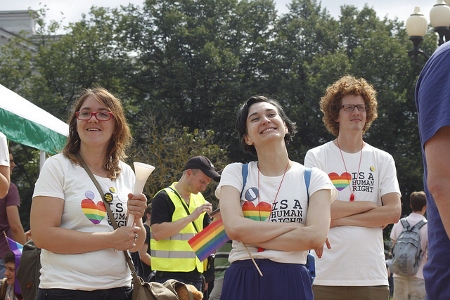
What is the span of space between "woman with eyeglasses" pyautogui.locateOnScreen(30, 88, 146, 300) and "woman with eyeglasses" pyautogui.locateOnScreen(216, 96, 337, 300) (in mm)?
567

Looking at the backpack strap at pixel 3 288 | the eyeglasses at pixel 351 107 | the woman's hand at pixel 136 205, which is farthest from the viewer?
the backpack strap at pixel 3 288

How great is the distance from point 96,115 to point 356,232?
208 cm

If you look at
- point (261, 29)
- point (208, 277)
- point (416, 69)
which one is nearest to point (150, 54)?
point (261, 29)

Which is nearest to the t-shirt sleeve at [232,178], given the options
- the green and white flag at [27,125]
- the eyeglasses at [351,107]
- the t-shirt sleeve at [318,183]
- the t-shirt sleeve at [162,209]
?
the t-shirt sleeve at [318,183]

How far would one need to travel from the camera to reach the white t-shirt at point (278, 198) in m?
4.18

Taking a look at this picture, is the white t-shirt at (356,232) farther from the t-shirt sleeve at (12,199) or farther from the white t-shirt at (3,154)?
the t-shirt sleeve at (12,199)

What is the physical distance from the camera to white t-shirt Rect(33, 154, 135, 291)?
3.95 meters

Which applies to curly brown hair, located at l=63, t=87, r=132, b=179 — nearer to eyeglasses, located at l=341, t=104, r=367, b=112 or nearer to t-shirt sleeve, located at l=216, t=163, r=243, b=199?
t-shirt sleeve, located at l=216, t=163, r=243, b=199

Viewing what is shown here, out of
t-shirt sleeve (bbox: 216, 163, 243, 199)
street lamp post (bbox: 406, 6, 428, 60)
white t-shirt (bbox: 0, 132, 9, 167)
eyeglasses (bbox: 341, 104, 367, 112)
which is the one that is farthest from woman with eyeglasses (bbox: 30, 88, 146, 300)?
street lamp post (bbox: 406, 6, 428, 60)

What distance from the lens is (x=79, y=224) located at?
13.2ft

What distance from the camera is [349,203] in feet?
17.3

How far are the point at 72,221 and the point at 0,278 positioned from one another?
348 centimetres

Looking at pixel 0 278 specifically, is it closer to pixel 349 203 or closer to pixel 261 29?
pixel 349 203

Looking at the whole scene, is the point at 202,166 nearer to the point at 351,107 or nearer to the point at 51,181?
the point at 351,107
